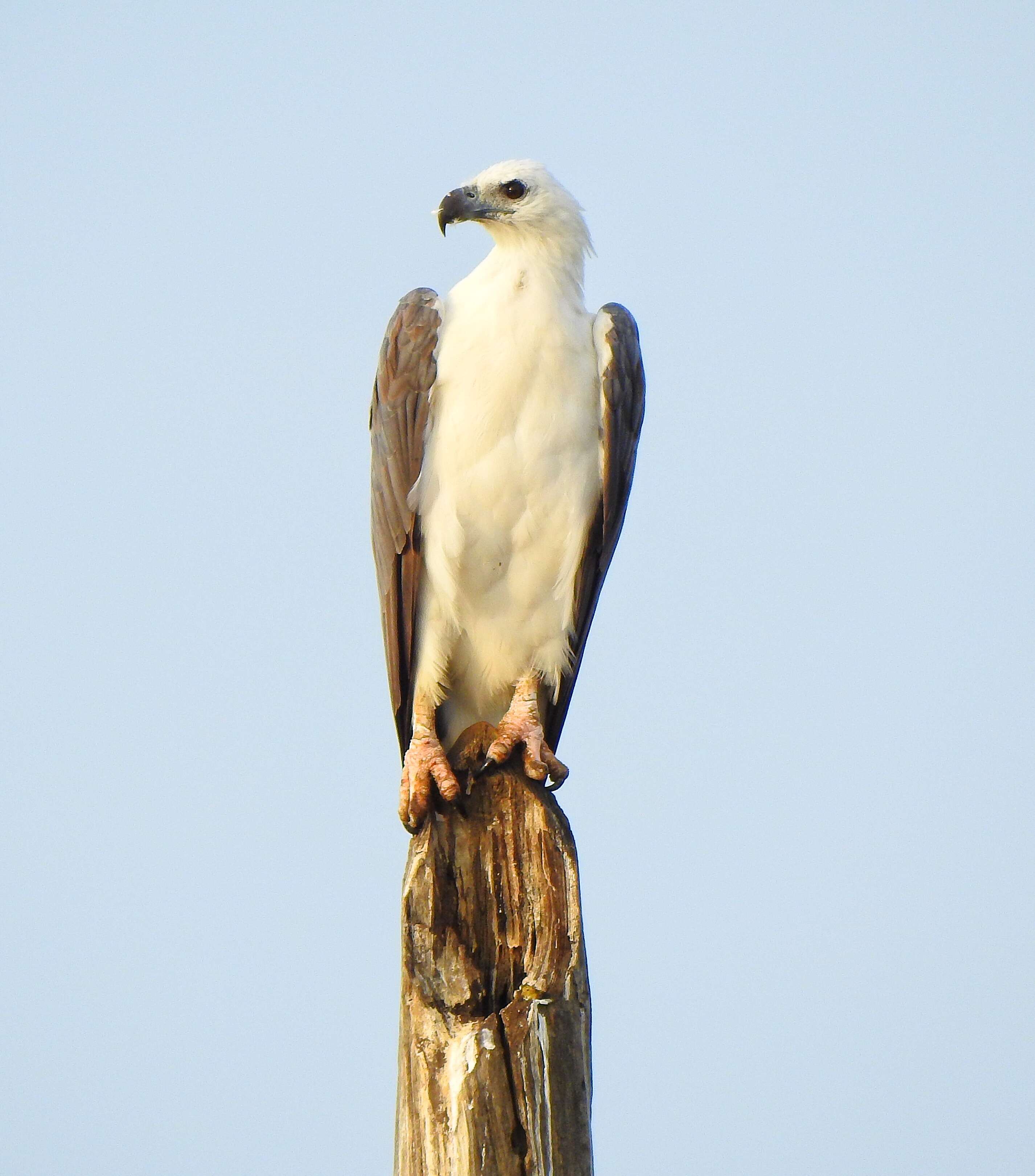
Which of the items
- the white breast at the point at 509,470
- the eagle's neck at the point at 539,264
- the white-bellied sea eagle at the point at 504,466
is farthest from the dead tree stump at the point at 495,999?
the eagle's neck at the point at 539,264

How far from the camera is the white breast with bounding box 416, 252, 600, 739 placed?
5.09 meters

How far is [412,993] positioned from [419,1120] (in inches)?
13.1

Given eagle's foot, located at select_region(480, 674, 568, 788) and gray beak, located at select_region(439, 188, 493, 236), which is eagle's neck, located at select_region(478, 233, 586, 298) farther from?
eagle's foot, located at select_region(480, 674, 568, 788)

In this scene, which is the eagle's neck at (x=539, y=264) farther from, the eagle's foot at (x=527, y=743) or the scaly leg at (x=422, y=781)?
the scaly leg at (x=422, y=781)

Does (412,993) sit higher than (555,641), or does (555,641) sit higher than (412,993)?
(555,641)

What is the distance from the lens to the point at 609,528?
5344 mm

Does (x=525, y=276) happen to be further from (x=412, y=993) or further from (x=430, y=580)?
(x=412, y=993)

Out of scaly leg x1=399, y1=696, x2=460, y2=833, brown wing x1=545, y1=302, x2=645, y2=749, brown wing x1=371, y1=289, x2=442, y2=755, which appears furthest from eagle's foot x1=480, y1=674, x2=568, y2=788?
brown wing x1=371, y1=289, x2=442, y2=755

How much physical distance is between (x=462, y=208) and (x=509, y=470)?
1266 millimetres

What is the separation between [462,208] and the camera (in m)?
5.60

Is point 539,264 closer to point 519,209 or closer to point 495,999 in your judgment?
point 519,209

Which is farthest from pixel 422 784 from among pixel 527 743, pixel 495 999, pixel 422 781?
pixel 495 999

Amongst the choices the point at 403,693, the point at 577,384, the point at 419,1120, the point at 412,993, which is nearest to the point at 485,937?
the point at 412,993

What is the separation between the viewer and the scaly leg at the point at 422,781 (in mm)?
4422
